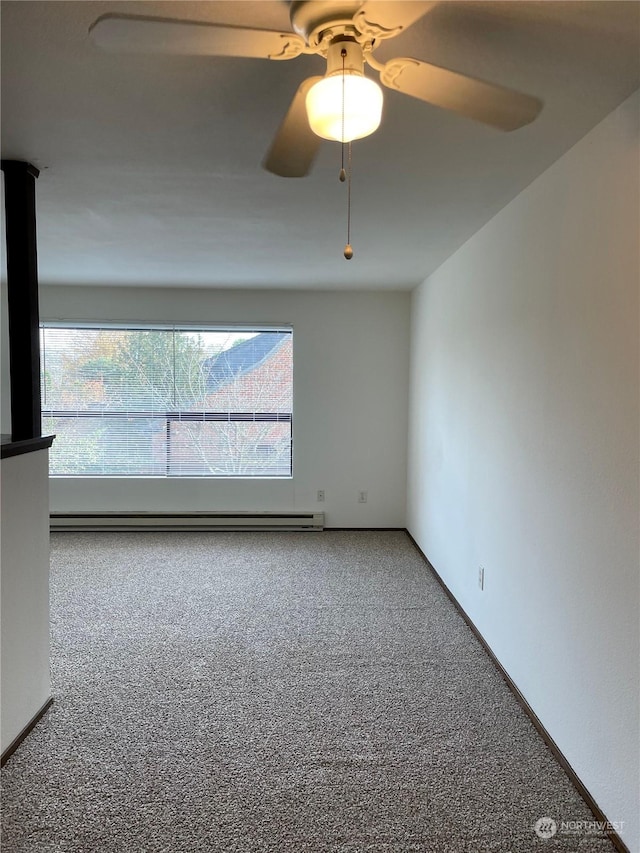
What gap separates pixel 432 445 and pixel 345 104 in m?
3.16

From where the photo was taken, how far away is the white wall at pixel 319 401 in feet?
16.0

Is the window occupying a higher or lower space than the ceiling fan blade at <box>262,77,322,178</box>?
lower

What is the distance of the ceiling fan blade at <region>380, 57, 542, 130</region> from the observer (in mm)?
1192

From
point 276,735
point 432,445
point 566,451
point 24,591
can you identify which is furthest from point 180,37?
point 432,445

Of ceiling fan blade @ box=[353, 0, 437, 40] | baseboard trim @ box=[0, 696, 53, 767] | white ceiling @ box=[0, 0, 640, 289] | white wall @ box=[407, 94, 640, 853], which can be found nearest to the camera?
ceiling fan blade @ box=[353, 0, 437, 40]

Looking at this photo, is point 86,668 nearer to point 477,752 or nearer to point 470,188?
point 477,752

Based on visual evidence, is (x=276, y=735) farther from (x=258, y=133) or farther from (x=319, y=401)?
(x=319, y=401)

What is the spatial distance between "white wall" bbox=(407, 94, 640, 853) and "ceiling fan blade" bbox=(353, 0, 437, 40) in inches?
34.8

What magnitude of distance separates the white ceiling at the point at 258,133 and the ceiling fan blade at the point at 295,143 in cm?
22

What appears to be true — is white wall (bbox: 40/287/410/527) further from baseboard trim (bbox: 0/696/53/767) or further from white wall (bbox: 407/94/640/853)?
baseboard trim (bbox: 0/696/53/767)

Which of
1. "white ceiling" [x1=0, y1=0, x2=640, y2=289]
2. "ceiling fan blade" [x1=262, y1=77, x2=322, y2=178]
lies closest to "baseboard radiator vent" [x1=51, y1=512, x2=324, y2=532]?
"white ceiling" [x1=0, y1=0, x2=640, y2=289]

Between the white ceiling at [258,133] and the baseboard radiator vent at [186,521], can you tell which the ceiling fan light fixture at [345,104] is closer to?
the white ceiling at [258,133]

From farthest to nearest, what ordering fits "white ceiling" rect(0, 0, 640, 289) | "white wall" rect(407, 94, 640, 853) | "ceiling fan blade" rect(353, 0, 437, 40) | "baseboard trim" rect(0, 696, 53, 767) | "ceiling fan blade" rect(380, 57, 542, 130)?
"baseboard trim" rect(0, 696, 53, 767)
"white wall" rect(407, 94, 640, 853)
"white ceiling" rect(0, 0, 640, 289)
"ceiling fan blade" rect(380, 57, 542, 130)
"ceiling fan blade" rect(353, 0, 437, 40)

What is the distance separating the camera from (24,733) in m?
2.06
